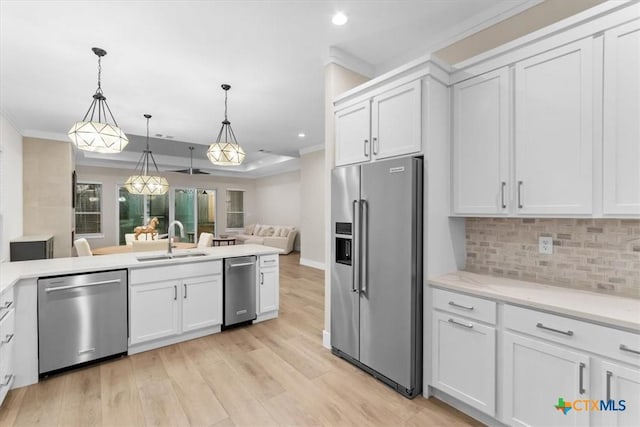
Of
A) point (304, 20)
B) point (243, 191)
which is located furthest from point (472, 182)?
point (243, 191)

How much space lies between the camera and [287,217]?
392 inches

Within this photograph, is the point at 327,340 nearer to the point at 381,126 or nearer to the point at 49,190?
the point at 381,126

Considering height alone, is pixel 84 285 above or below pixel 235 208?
below

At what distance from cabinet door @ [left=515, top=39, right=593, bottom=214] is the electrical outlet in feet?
1.16

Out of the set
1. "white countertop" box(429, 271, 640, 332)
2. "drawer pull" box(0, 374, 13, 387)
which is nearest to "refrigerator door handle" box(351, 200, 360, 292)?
"white countertop" box(429, 271, 640, 332)

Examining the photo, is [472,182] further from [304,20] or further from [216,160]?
[216,160]

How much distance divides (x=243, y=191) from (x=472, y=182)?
10172 mm

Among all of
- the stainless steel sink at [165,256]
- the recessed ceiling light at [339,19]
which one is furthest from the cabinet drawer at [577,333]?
the stainless steel sink at [165,256]

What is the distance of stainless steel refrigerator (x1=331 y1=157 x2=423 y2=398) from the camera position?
7.02ft

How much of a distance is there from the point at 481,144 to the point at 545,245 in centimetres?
85

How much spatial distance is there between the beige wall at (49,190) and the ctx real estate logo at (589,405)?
25.1 feet

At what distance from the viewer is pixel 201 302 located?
3.13m

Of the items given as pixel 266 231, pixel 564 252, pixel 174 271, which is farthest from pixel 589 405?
pixel 266 231

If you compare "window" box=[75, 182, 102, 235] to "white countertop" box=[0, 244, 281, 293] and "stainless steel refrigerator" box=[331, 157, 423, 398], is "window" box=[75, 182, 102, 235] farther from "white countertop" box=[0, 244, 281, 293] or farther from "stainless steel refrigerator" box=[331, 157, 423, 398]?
"stainless steel refrigerator" box=[331, 157, 423, 398]
